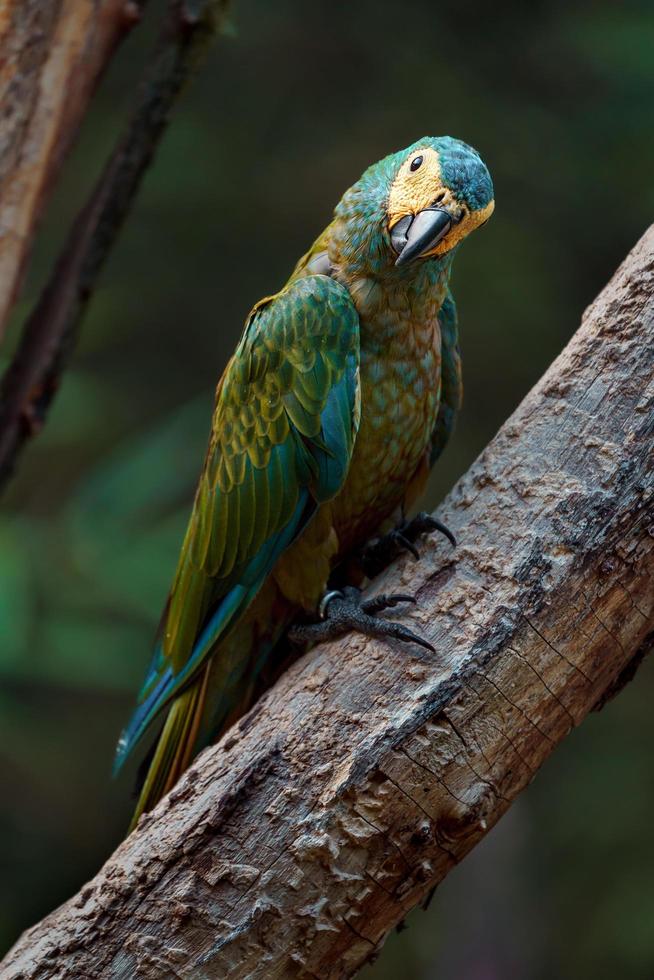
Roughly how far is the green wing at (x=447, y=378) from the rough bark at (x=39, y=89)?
24.5 inches

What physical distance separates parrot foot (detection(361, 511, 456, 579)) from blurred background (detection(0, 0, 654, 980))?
1.00m

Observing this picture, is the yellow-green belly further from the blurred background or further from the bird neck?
the blurred background

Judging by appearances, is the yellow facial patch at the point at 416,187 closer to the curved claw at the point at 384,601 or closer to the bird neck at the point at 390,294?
the bird neck at the point at 390,294

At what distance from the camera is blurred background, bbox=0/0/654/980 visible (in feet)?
8.24

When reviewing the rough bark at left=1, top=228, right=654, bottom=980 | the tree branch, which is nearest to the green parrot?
the rough bark at left=1, top=228, right=654, bottom=980

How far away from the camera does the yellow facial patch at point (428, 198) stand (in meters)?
1.21

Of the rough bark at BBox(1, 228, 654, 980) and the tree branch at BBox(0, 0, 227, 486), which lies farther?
the tree branch at BBox(0, 0, 227, 486)

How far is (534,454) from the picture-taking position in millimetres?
1132


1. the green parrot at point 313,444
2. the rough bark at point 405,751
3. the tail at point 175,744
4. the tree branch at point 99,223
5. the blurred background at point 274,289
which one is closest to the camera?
the rough bark at point 405,751

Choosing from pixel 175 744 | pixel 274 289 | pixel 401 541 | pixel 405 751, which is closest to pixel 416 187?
pixel 401 541

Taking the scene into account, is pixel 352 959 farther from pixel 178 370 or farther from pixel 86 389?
pixel 178 370

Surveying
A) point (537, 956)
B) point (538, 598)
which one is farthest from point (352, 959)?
point (537, 956)

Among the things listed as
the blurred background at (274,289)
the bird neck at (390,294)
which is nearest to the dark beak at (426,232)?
the bird neck at (390,294)

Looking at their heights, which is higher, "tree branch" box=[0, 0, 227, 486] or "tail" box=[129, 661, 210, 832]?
"tree branch" box=[0, 0, 227, 486]
